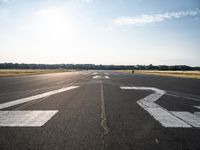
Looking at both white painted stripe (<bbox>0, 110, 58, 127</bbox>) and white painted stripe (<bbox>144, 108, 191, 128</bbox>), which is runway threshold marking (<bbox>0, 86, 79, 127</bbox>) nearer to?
white painted stripe (<bbox>0, 110, 58, 127</bbox>)

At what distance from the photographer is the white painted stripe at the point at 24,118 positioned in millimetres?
4375

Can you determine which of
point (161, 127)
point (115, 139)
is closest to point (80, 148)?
point (115, 139)

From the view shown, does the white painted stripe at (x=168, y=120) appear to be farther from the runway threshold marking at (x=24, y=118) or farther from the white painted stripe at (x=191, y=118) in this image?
the runway threshold marking at (x=24, y=118)

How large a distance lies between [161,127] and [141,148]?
1370 millimetres

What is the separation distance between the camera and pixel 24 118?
4.90 m

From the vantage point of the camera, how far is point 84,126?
4371 millimetres

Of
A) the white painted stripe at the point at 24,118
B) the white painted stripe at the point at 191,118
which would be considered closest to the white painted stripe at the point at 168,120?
the white painted stripe at the point at 191,118

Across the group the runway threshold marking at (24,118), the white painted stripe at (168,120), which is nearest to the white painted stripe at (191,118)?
the white painted stripe at (168,120)

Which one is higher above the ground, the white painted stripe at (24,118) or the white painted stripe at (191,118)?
the white painted stripe at (24,118)

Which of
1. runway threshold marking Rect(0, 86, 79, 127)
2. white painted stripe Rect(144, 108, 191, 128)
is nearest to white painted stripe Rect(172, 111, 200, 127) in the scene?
white painted stripe Rect(144, 108, 191, 128)

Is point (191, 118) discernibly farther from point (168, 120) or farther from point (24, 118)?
point (24, 118)

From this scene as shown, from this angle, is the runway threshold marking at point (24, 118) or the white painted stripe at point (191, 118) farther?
the white painted stripe at point (191, 118)

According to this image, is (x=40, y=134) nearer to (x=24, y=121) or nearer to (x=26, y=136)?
(x=26, y=136)

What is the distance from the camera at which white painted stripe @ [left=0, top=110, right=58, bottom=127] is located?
172 inches
